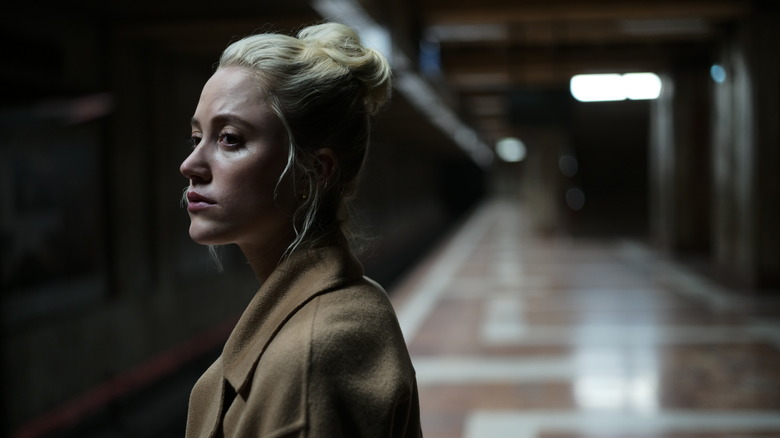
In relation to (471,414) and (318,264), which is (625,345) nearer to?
(471,414)

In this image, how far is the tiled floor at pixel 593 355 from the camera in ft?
17.7

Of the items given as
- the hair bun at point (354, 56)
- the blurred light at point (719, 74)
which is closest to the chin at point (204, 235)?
the hair bun at point (354, 56)

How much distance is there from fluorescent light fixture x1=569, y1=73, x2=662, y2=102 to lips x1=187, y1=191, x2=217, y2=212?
17014 millimetres

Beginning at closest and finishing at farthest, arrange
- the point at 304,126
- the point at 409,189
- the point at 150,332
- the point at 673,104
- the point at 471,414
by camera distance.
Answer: the point at 304,126 < the point at 471,414 < the point at 150,332 < the point at 673,104 < the point at 409,189

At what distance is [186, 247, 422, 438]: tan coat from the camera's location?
111 cm

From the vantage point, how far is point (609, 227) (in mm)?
25484

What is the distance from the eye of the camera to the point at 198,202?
1.29 metres

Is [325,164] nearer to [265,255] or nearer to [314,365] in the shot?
[265,255]

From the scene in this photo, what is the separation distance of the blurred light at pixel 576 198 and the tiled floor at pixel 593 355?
14138 millimetres

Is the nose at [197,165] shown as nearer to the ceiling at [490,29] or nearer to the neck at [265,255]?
the neck at [265,255]

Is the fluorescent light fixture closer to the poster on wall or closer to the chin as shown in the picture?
the poster on wall

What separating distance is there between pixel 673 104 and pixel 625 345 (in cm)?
933

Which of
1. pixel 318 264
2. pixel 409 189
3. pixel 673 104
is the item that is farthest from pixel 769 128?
pixel 409 189

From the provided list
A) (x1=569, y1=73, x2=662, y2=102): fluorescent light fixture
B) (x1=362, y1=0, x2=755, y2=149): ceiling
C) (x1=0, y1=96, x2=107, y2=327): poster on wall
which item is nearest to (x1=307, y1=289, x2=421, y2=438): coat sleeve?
(x1=0, y1=96, x2=107, y2=327): poster on wall
